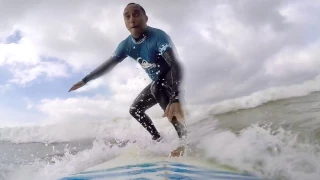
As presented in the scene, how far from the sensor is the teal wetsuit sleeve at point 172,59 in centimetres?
297

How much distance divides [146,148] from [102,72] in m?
0.95

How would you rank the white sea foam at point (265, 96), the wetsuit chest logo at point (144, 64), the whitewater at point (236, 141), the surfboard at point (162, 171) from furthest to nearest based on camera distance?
the white sea foam at point (265, 96), the wetsuit chest logo at point (144, 64), the whitewater at point (236, 141), the surfboard at point (162, 171)

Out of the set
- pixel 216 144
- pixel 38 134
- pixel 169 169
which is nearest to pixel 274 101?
pixel 216 144

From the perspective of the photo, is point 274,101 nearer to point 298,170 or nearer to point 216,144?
point 216,144

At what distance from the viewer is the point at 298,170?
2.40m

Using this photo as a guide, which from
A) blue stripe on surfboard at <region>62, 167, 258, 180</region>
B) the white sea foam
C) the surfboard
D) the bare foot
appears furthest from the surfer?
the white sea foam

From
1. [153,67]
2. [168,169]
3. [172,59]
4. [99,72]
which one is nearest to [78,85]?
[99,72]

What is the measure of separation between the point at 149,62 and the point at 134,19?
18.3 inches

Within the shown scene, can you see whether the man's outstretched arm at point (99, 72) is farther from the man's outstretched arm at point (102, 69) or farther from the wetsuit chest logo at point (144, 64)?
the wetsuit chest logo at point (144, 64)

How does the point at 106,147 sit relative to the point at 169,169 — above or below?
above

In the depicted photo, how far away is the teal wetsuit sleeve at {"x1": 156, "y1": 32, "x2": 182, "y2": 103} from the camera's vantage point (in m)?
2.97

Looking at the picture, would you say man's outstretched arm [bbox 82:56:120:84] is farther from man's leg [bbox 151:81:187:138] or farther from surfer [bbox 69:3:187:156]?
man's leg [bbox 151:81:187:138]

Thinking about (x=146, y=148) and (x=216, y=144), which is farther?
(x=146, y=148)

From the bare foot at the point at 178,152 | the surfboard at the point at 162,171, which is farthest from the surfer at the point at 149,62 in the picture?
the surfboard at the point at 162,171
